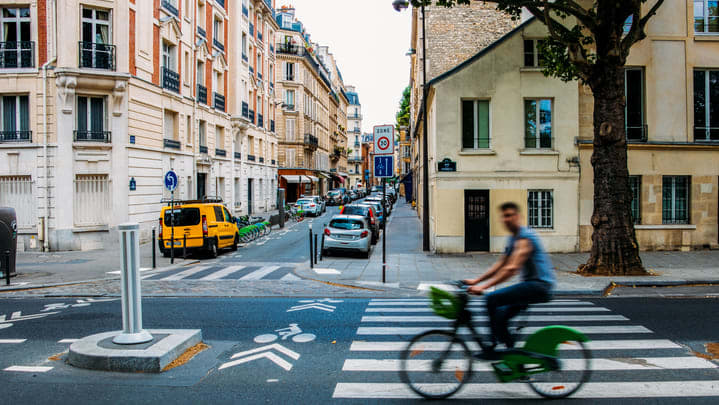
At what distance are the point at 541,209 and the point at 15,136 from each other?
20.8m

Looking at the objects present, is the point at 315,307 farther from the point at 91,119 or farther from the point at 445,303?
the point at 91,119

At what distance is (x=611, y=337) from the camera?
7.73 metres

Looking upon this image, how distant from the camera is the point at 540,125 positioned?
61.7 feet

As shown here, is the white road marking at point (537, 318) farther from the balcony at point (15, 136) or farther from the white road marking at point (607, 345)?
the balcony at point (15, 136)

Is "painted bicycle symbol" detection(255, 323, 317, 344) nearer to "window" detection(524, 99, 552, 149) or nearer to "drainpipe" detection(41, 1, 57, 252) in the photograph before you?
"window" detection(524, 99, 552, 149)

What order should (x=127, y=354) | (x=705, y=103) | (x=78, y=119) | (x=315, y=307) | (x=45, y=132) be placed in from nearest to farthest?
(x=127, y=354) → (x=315, y=307) → (x=705, y=103) → (x=45, y=132) → (x=78, y=119)

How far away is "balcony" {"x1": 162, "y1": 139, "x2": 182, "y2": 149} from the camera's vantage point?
26.2 metres

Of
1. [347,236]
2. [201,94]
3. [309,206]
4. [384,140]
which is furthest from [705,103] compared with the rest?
[309,206]

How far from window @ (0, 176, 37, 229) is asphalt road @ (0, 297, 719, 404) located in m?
11.8

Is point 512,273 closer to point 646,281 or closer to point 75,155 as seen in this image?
point 646,281

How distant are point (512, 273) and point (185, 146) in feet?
86.1

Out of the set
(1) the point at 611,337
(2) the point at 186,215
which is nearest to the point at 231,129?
(2) the point at 186,215

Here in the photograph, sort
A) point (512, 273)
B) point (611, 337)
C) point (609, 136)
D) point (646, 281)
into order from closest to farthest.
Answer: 1. point (512, 273)
2. point (611, 337)
3. point (646, 281)
4. point (609, 136)

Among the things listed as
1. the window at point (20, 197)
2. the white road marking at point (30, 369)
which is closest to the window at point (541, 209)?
the white road marking at point (30, 369)
